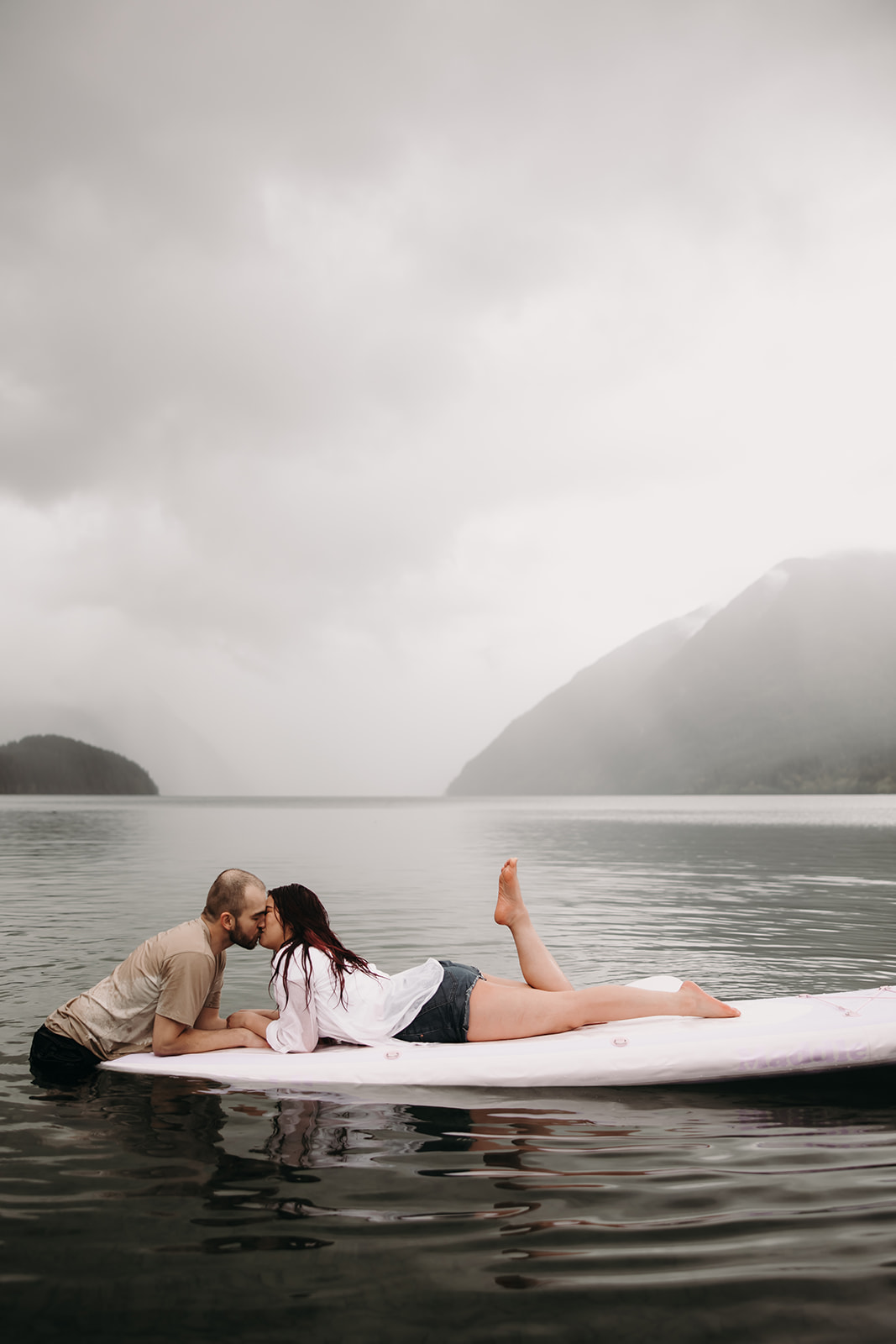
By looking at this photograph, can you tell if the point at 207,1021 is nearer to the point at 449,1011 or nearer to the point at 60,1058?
the point at 60,1058

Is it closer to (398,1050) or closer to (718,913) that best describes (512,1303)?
(398,1050)

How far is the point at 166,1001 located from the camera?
20.2ft

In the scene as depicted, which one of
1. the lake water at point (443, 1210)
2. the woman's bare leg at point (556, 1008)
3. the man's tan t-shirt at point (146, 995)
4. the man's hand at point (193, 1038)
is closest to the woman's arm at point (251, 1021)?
the man's hand at point (193, 1038)

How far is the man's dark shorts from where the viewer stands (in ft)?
21.3

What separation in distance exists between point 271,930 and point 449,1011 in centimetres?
147

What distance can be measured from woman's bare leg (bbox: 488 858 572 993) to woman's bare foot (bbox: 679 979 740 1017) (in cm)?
88

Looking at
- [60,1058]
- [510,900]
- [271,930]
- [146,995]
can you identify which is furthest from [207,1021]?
[510,900]

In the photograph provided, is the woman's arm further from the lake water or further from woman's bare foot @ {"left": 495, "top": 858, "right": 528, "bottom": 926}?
woman's bare foot @ {"left": 495, "top": 858, "right": 528, "bottom": 926}

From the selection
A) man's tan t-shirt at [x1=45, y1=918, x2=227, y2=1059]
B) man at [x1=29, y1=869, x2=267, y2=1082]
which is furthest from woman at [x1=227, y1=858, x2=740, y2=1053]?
man's tan t-shirt at [x1=45, y1=918, x2=227, y2=1059]

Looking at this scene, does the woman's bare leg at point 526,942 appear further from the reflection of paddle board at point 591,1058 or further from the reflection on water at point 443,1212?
the reflection on water at point 443,1212

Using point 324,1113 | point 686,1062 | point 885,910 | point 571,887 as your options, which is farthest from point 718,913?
point 324,1113

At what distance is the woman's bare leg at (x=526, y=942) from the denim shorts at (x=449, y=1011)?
414 mm

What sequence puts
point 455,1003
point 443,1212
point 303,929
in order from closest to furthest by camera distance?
point 443,1212 → point 303,929 → point 455,1003

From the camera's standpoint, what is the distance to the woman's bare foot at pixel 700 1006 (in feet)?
21.5
